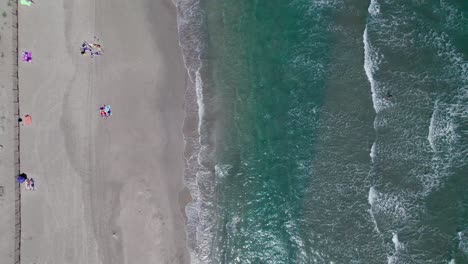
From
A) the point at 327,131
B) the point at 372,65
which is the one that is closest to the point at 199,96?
the point at 327,131

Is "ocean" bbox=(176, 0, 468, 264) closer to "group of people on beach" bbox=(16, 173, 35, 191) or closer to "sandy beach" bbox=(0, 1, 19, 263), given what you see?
"group of people on beach" bbox=(16, 173, 35, 191)

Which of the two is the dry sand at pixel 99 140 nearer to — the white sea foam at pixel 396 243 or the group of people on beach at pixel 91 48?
the group of people on beach at pixel 91 48

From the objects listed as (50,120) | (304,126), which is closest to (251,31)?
(304,126)

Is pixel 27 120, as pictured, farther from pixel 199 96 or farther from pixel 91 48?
pixel 199 96

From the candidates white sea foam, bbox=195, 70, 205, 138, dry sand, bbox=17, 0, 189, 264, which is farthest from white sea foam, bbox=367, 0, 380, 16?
dry sand, bbox=17, 0, 189, 264

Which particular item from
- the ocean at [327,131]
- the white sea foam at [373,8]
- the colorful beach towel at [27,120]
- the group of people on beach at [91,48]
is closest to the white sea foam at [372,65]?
the ocean at [327,131]

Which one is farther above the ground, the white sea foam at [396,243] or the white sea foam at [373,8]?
the white sea foam at [373,8]
